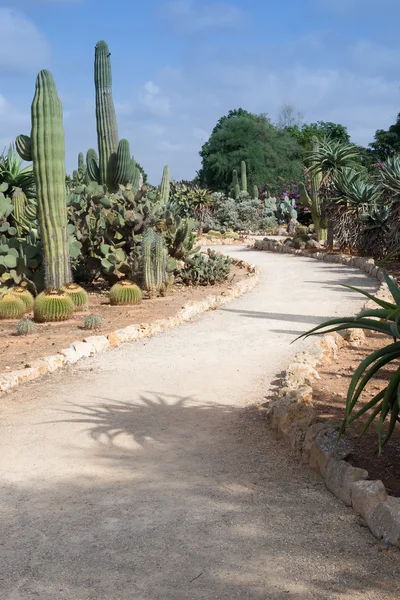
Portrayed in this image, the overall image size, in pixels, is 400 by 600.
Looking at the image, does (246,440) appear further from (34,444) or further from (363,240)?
(363,240)

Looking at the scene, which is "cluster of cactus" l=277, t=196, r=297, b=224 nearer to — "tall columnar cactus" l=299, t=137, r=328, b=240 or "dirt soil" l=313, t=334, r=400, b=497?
"tall columnar cactus" l=299, t=137, r=328, b=240

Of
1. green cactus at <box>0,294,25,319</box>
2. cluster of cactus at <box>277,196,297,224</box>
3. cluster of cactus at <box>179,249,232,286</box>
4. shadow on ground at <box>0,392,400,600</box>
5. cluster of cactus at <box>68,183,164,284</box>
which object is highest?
cluster of cactus at <box>277,196,297,224</box>

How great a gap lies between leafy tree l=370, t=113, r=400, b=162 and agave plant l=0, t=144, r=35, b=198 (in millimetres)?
31186

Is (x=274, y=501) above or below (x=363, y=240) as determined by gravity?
below

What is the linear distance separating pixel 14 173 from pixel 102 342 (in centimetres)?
642

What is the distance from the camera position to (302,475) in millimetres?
4203

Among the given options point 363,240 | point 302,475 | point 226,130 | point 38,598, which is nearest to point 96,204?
point 363,240

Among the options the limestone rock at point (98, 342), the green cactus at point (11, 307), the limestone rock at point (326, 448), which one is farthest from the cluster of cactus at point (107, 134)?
the limestone rock at point (326, 448)

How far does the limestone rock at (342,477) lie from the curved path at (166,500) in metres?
0.06

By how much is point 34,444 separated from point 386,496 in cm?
247

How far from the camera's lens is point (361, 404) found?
17.6ft

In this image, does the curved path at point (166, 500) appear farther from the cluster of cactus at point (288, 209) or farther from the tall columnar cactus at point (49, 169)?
the cluster of cactus at point (288, 209)

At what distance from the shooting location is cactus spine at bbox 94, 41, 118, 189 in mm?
13719

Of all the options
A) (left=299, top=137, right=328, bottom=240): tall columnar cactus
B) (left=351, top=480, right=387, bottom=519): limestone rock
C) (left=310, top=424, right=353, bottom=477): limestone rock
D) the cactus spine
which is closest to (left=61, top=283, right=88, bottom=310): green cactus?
the cactus spine
